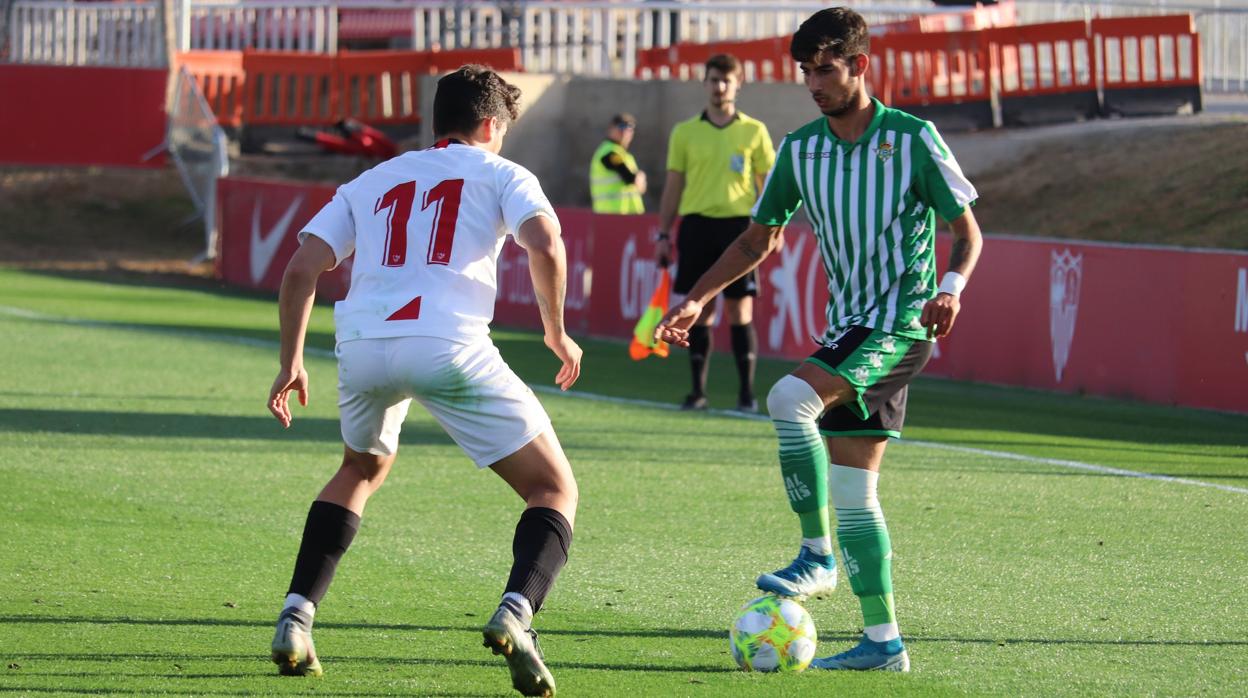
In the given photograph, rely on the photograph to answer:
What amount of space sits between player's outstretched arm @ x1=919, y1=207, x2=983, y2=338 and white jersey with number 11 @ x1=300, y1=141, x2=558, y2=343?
118 centimetres

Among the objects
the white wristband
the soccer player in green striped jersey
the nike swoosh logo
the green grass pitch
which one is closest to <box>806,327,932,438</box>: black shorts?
the soccer player in green striped jersey

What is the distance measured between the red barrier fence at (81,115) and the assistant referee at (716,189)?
1707cm

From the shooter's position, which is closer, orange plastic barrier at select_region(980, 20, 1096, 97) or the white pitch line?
the white pitch line

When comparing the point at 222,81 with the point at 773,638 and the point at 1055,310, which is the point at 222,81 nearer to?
the point at 1055,310

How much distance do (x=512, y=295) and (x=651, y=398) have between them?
233 inches

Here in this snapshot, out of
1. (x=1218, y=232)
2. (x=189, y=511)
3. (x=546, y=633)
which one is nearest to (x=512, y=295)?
(x=1218, y=232)

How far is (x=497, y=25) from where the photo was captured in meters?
28.4

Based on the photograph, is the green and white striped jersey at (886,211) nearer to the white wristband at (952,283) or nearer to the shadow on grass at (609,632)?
the white wristband at (952,283)

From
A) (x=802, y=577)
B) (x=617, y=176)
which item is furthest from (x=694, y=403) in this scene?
(x=617, y=176)

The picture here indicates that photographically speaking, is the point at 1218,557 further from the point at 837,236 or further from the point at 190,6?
the point at 190,6

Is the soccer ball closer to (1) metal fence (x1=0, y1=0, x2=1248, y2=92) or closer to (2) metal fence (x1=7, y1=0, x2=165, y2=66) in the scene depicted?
(1) metal fence (x1=0, y1=0, x2=1248, y2=92)

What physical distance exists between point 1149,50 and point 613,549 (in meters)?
16.6

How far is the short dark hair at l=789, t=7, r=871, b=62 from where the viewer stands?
538 cm

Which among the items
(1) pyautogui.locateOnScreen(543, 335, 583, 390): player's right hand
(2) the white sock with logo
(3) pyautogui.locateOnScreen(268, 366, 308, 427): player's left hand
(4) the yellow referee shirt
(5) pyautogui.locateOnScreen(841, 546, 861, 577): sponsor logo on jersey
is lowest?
(2) the white sock with logo
